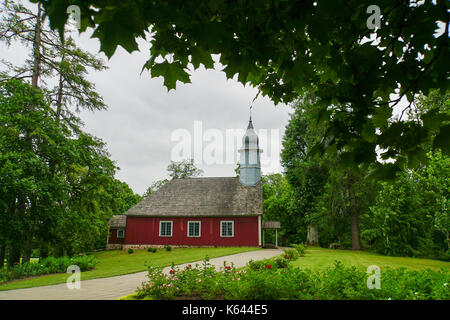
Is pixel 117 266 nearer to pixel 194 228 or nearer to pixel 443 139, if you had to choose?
pixel 194 228

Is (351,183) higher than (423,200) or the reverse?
higher

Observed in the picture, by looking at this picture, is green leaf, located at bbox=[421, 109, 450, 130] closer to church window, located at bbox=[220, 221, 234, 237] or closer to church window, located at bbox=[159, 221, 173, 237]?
church window, located at bbox=[220, 221, 234, 237]

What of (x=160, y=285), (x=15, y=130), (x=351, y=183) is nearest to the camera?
(x=160, y=285)

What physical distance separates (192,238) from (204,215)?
2.40m

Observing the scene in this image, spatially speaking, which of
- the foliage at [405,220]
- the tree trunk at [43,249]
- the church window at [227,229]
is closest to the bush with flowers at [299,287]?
the tree trunk at [43,249]

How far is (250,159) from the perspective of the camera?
1089 inches

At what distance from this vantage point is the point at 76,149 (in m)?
13.7

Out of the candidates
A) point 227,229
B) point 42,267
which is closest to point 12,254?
point 42,267

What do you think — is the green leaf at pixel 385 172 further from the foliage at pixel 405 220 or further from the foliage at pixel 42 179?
the foliage at pixel 405 220

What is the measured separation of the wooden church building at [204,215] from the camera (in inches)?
991

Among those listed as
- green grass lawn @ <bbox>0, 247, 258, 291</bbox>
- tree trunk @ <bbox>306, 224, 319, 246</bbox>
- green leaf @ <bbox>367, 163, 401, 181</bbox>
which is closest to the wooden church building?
tree trunk @ <bbox>306, 224, 319, 246</bbox>
